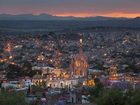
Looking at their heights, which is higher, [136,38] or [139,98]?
[139,98]

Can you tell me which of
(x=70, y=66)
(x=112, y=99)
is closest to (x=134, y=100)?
(x=112, y=99)

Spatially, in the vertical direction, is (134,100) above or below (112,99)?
above

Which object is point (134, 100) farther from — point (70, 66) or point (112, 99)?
point (70, 66)

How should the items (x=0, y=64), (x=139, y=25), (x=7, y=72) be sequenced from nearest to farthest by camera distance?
(x=7, y=72)
(x=0, y=64)
(x=139, y=25)

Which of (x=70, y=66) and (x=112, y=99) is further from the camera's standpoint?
(x=70, y=66)

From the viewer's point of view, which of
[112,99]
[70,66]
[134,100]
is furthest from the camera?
[70,66]

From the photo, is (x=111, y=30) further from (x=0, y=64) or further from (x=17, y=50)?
(x=0, y=64)

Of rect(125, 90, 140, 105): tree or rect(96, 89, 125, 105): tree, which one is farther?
rect(96, 89, 125, 105): tree

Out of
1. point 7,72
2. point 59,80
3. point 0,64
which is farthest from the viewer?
point 0,64

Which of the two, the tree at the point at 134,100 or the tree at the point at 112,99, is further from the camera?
the tree at the point at 112,99

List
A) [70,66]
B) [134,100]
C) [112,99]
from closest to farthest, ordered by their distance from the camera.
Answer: [134,100]
[112,99]
[70,66]

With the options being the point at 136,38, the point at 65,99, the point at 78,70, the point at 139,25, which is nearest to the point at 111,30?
the point at 139,25
